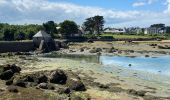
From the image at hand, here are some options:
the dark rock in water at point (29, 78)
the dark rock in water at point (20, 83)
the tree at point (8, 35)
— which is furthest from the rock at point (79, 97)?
the tree at point (8, 35)

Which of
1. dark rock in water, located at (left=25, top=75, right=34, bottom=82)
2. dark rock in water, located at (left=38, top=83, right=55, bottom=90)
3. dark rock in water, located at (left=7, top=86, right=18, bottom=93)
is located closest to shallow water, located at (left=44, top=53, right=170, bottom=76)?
dark rock in water, located at (left=25, top=75, right=34, bottom=82)

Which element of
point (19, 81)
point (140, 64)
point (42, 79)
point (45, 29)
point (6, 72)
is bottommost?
point (140, 64)

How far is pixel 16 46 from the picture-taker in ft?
392

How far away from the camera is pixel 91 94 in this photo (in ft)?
144

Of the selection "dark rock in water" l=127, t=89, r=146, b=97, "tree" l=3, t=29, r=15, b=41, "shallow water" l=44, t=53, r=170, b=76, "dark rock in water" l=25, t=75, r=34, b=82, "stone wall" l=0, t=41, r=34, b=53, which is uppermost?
"tree" l=3, t=29, r=15, b=41

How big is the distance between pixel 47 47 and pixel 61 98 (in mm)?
88986

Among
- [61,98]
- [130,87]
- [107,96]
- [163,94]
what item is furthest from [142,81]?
[61,98]

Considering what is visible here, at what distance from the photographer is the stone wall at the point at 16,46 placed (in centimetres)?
11519

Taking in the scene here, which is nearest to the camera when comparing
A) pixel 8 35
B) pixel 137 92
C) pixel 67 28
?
pixel 137 92

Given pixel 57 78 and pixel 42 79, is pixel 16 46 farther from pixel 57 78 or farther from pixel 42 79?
pixel 42 79

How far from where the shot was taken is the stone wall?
115 m

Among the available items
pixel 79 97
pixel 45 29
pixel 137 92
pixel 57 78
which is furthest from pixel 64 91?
pixel 45 29

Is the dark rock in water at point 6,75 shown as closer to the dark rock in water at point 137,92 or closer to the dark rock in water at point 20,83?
the dark rock in water at point 20,83

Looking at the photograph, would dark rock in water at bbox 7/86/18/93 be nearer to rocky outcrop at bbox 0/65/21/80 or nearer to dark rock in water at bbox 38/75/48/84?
dark rock in water at bbox 38/75/48/84
